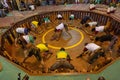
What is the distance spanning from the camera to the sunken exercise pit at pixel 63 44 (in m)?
10.5

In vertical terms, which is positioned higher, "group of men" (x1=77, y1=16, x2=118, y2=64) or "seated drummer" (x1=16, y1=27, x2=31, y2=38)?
"seated drummer" (x1=16, y1=27, x2=31, y2=38)

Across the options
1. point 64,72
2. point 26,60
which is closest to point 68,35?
point 26,60

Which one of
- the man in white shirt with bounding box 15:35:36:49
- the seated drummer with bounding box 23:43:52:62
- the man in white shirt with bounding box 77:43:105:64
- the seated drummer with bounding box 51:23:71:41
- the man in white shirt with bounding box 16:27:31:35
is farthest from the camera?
the seated drummer with bounding box 51:23:71:41

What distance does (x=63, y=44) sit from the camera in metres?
12.9

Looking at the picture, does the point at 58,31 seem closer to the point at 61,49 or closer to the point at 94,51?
the point at 61,49

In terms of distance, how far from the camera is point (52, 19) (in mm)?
16031

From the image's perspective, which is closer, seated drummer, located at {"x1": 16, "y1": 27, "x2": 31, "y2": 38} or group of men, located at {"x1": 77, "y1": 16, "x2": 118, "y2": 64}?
group of men, located at {"x1": 77, "y1": 16, "x2": 118, "y2": 64}

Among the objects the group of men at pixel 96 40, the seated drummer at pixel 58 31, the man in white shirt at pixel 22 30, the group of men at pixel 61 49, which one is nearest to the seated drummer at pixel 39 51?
the group of men at pixel 61 49

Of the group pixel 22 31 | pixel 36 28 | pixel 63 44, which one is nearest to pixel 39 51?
pixel 63 44

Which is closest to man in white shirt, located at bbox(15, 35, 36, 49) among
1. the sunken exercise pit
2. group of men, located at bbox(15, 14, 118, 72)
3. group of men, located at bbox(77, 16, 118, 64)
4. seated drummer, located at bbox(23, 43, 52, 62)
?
group of men, located at bbox(15, 14, 118, 72)

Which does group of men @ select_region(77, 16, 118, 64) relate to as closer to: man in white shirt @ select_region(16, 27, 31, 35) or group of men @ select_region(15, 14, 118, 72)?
group of men @ select_region(15, 14, 118, 72)

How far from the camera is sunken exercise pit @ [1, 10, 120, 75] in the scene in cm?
1046

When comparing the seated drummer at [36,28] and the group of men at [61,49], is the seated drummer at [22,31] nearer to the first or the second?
the group of men at [61,49]

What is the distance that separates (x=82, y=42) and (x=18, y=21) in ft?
17.2
